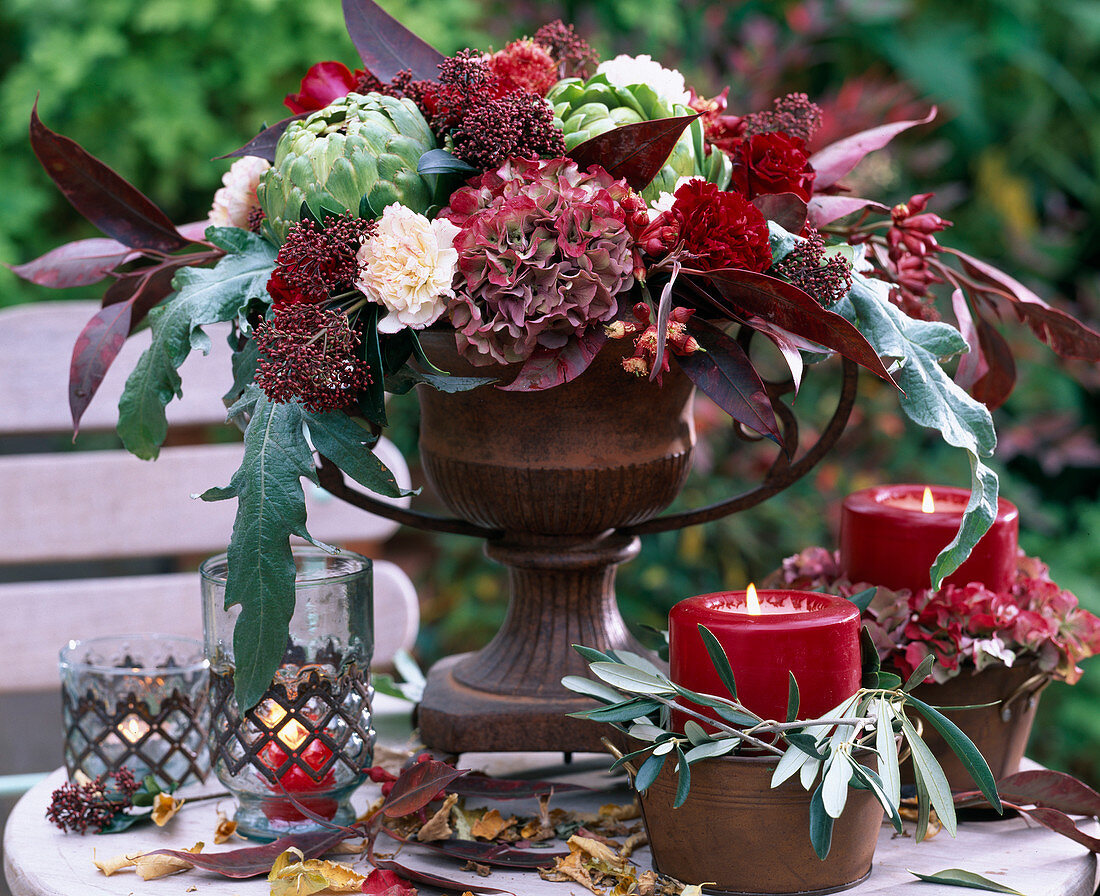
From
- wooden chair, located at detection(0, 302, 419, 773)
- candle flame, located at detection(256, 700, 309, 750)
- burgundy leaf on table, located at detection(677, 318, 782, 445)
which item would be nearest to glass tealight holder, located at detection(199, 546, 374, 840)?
candle flame, located at detection(256, 700, 309, 750)

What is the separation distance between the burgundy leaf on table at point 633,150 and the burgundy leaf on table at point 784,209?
0.06m

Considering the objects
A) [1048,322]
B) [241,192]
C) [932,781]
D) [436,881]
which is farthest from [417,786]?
[1048,322]

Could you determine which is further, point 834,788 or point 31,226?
point 31,226

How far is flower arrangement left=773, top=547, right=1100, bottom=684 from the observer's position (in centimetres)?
66

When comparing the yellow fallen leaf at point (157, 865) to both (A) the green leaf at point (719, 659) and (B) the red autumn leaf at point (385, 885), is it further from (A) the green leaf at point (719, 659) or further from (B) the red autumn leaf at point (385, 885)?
(A) the green leaf at point (719, 659)

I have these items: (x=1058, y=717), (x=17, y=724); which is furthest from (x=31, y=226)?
(x=1058, y=717)

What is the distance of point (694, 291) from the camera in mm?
614

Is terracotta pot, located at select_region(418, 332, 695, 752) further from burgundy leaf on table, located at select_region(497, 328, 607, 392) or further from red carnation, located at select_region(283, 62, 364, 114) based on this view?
red carnation, located at select_region(283, 62, 364, 114)

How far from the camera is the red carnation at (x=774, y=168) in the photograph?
2.06 ft

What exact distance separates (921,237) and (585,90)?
0.73ft

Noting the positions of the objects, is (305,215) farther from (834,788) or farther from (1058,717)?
(1058,717)

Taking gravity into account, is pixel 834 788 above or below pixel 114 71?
below

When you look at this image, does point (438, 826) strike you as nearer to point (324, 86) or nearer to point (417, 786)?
point (417, 786)

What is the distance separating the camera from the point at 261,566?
57 centimetres
